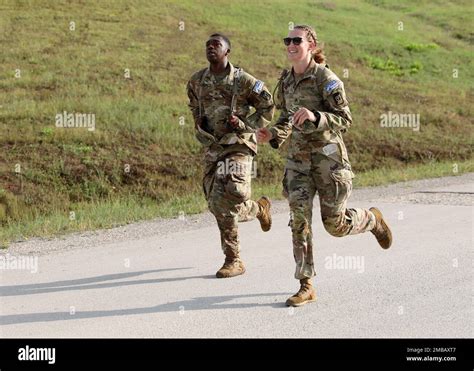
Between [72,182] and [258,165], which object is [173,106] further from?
[72,182]

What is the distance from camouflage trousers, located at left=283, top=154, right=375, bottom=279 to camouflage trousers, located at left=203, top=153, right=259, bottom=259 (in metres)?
1.08

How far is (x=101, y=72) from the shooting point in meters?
29.2

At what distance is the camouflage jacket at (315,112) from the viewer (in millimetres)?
6789

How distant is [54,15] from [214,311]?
32745 millimetres

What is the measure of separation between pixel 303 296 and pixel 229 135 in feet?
6.43

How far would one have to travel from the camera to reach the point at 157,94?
27.5m

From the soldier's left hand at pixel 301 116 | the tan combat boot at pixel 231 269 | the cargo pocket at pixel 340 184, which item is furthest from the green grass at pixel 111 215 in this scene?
the soldier's left hand at pixel 301 116

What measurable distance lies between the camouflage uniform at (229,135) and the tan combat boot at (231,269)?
0.06 metres

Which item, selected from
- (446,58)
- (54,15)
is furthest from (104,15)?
(446,58)

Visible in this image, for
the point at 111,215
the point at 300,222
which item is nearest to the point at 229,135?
the point at 300,222

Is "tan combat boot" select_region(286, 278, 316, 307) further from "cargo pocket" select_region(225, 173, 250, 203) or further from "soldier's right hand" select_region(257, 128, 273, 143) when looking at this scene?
"cargo pocket" select_region(225, 173, 250, 203)

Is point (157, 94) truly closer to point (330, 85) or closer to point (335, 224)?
point (335, 224)

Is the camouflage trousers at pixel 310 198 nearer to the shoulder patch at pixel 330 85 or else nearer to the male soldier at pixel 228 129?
the shoulder patch at pixel 330 85

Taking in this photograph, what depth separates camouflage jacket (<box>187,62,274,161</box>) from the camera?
8.09 m
